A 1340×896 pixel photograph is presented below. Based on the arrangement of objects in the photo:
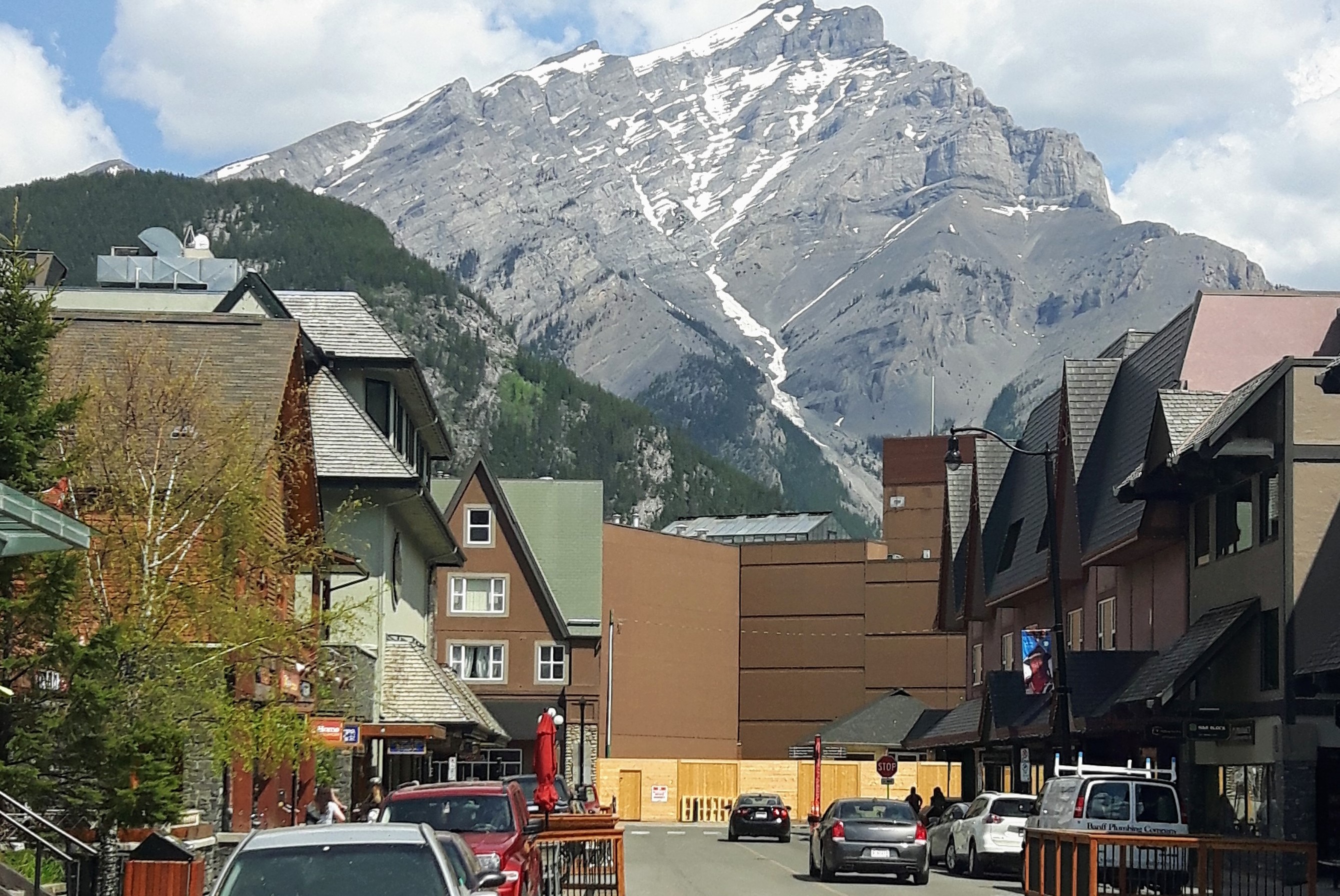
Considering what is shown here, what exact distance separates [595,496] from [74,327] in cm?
4838

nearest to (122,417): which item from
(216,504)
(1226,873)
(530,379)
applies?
(216,504)

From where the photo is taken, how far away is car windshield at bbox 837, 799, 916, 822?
3466cm

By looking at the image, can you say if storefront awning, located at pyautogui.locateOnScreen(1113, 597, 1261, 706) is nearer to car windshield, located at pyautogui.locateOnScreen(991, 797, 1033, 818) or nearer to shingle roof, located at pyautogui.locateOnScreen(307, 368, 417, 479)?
car windshield, located at pyautogui.locateOnScreen(991, 797, 1033, 818)

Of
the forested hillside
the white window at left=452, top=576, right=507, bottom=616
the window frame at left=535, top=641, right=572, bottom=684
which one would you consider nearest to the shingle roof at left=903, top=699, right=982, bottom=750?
the window frame at left=535, top=641, right=572, bottom=684

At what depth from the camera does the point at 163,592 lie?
86.0 ft

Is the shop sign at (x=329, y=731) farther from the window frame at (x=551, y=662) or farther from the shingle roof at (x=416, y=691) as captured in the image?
the window frame at (x=551, y=662)

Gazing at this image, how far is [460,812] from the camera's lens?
2242 centimetres

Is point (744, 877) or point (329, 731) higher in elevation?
point (329, 731)

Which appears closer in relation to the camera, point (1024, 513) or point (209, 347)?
A: point (209, 347)

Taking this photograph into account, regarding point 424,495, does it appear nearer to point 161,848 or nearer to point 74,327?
point 74,327

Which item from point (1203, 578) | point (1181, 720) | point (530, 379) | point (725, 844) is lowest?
point (725, 844)

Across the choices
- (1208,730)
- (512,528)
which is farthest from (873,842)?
(512,528)

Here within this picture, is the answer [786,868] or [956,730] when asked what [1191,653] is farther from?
[956,730]

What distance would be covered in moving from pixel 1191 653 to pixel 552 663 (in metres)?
43.2
